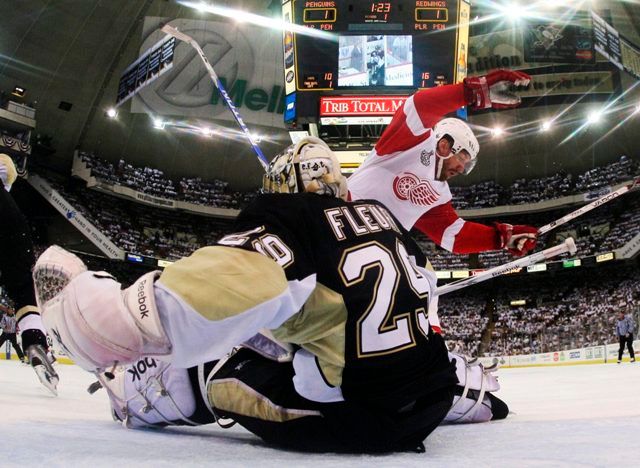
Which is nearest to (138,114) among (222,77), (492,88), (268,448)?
(222,77)

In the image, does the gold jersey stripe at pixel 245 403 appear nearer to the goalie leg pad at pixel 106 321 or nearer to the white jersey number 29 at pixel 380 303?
the white jersey number 29 at pixel 380 303

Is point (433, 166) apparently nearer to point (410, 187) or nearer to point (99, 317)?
point (410, 187)

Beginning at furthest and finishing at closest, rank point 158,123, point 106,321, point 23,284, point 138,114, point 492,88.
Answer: point 138,114 < point 158,123 < point 23,284 < point 492,88 < point 106,321

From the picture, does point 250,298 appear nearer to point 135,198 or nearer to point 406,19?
point 406,19

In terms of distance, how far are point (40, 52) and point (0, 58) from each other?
1256mm

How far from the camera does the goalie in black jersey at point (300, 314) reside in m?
1.03

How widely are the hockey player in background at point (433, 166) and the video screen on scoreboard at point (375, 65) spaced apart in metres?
7.31

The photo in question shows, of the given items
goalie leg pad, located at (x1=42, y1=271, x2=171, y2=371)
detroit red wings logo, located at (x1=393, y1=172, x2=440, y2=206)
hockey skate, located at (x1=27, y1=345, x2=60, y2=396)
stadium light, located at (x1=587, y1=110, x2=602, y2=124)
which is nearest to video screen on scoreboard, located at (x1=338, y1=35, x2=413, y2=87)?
detroit red wings logo, located at (x1=393, y1=172, x2=440, y2=206)

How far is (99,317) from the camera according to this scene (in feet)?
3.28

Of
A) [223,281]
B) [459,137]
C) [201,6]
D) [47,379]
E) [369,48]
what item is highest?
[201,6]

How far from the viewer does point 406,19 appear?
10812 mm

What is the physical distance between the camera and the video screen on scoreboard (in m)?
10.4

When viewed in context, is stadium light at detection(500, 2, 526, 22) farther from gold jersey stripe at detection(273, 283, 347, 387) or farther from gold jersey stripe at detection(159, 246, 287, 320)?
gold jersey stripe at detection(159, 246, 287, 320)

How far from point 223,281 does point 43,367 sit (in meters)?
2.62
